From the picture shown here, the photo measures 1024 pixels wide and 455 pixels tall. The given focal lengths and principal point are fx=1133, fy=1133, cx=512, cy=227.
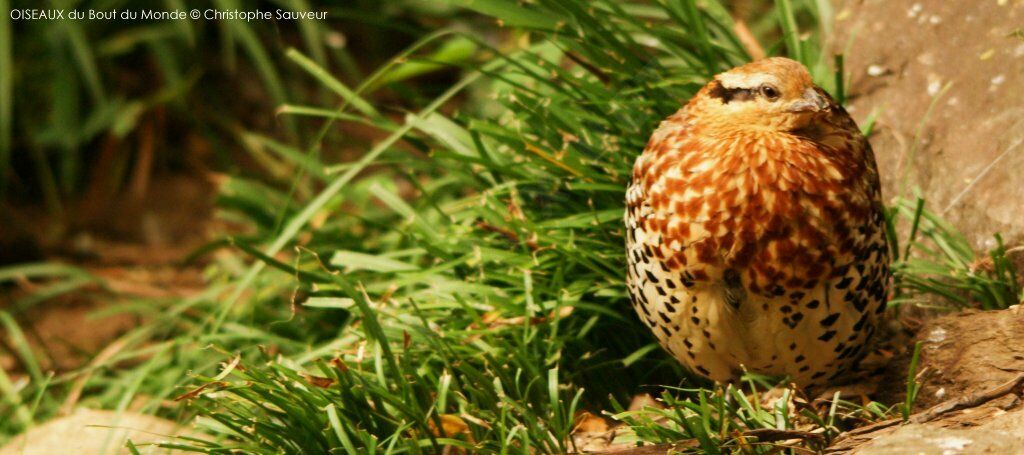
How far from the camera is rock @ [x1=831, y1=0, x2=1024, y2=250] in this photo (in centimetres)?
318

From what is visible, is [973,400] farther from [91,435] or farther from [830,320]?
[91,435]

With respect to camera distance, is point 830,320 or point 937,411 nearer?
point 937,411

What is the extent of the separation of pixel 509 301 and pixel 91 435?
1.31 metres

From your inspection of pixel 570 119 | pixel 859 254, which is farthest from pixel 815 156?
pixel 570 119

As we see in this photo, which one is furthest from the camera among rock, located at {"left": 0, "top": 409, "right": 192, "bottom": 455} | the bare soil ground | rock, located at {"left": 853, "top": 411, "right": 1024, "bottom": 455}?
the bare soil ground

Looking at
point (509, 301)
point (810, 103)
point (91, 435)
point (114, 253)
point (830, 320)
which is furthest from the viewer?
point (114, 253)

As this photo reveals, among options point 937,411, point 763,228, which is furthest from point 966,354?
point 763,228

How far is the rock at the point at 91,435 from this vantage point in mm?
3297

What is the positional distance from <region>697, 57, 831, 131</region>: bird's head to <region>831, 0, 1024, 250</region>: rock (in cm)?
77

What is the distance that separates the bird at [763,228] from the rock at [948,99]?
556 millimetres

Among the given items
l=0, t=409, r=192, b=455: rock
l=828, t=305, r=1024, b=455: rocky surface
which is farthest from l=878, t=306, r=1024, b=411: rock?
l=0, t=409, r=192, b=455: rock

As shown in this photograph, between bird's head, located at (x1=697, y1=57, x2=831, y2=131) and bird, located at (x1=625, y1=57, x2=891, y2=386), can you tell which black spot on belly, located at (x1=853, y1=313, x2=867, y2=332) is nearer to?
bird, located at (x1=625, y1=57, x2=891, y2=386)

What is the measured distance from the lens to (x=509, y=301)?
326 centimetres

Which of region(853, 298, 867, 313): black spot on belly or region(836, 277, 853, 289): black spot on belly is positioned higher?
region(836, 277, 853, 289): black spot on belly
